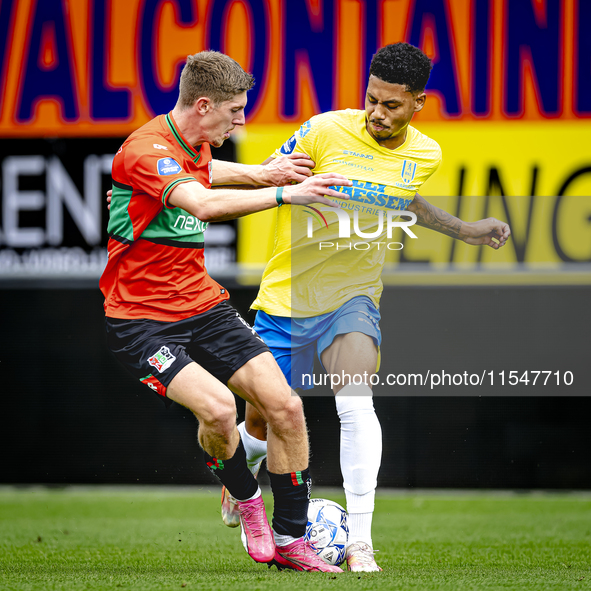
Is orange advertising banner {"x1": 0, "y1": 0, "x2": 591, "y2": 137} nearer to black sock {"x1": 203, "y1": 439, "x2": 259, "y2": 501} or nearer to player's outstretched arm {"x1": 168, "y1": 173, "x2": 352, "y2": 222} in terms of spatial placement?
player's outstretched arm {"x1": 168, "y1": 173, "x2": 352, "y2": 222}

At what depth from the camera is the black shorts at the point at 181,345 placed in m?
3.25

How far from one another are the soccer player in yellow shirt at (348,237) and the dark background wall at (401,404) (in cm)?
212

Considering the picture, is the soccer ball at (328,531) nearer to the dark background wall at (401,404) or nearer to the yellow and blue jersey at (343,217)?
the yellow and blue jersey at (343,217)

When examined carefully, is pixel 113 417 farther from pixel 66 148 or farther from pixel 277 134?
pixel 277 134

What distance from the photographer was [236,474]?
11.1ft

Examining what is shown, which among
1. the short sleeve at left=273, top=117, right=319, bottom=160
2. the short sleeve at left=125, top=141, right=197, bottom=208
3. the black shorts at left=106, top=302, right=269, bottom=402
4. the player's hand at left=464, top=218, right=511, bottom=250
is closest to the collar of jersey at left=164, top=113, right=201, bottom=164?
the short sleeve at left=125, top=141, right=197, bottom=208

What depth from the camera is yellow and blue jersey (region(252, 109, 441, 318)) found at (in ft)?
12.3

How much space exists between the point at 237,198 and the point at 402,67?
1010 mm

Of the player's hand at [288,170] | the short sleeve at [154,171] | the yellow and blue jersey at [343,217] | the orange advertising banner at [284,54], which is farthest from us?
the orange advertising banner at [284,54]

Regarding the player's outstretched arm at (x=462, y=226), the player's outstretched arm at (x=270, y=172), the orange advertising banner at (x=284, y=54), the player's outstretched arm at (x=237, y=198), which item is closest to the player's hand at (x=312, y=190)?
the player's outstretched arm at (x=237, y=198)

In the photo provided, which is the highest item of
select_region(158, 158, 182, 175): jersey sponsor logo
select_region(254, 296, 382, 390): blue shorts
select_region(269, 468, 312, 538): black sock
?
select_region(158, 158, 182, 175): jersey sponsor logo

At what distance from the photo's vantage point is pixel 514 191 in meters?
5.74

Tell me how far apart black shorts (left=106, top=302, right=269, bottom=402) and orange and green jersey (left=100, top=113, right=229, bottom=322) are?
0.15ft

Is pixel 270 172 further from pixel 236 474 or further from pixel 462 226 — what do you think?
pixel 236 474
